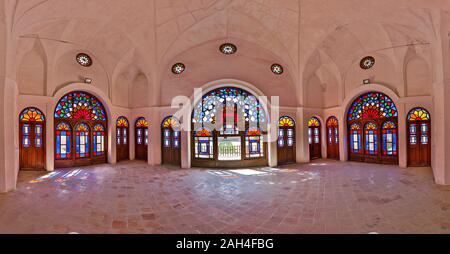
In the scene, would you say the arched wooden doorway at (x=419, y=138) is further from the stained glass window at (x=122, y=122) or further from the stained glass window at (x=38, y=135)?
the stained glass window at (x=38, y=135)

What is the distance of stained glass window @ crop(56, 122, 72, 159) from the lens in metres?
11.0

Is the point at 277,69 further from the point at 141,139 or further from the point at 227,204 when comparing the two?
the point at 141,139

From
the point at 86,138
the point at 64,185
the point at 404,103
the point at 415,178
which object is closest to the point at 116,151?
the point at 86,138

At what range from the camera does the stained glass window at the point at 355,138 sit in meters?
12.7

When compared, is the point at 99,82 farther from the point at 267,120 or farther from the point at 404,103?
the point at 404,103

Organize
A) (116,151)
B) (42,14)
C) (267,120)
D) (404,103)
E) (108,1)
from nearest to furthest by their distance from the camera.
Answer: (42,14) < (108,1) < (404,103) < (267,120) < (116,151)

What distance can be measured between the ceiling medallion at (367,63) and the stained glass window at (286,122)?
506 cm

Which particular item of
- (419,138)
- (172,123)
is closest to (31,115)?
(172,123)

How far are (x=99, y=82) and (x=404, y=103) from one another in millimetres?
16478

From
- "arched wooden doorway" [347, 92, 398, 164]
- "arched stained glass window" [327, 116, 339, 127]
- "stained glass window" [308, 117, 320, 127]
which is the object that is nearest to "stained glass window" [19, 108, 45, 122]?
"stained glass window" [308, 117, 320, 127]

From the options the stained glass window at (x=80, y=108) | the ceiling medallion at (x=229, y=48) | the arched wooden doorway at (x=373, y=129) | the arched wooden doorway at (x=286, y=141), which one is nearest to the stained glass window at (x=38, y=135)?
the stained glass window at (x=80, y=108)

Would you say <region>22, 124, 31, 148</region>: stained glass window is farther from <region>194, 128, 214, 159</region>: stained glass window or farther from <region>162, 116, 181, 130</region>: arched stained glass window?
<region>194, 128, 214, 159</region>: stained glass window

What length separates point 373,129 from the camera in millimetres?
12156

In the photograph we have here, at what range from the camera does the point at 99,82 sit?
12.1 metres
